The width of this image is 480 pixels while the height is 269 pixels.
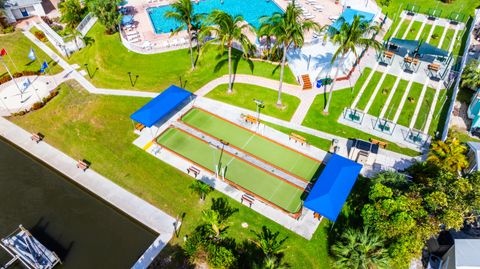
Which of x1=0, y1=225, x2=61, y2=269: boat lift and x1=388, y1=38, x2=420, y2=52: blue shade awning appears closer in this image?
x1=0, y1=225, x2=61, y2=269: boat lift

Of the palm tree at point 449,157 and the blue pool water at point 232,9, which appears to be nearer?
the palm tree at point 449,157

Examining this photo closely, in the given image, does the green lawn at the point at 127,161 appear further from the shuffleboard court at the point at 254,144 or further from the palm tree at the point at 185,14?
the palm tree at the point at 185,14

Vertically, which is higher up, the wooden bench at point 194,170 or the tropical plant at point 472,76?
the tropical plant at point 472,76

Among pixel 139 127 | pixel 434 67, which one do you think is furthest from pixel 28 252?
pixel 434 67

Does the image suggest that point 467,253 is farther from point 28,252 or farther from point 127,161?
point 28,252

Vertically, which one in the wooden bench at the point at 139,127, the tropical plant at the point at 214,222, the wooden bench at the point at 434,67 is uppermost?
the wooden bench at the point at 434,67

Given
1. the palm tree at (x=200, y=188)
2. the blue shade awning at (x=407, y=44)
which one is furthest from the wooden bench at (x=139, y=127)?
the blue shade awning at (x=407, y=44)

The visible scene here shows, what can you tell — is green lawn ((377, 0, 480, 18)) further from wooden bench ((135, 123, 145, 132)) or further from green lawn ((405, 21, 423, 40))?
wooden bench ((135, 123, 145, 132))

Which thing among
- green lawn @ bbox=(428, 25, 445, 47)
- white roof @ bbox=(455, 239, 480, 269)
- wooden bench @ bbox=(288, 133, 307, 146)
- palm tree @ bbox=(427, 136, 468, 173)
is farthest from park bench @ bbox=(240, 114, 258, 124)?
green lawn @ bbox=(428, 25, 445, 47)
